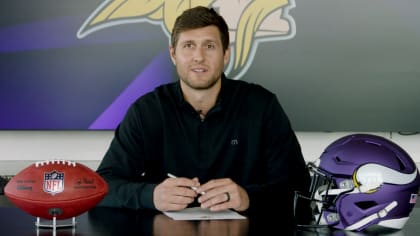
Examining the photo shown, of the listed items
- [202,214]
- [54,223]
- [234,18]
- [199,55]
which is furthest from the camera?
[234,18]

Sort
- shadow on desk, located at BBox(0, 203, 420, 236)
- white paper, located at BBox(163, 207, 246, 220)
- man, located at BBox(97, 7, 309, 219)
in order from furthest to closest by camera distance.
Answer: man, located at BBox(97, 7, 309, 219) < white paper, located at BBox(163, 207, 246, 220) < shadow on desk, located at BBox(0, 203, 420, 236)

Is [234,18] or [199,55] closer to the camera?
[199,55]

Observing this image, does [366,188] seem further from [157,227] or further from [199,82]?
[199,82]

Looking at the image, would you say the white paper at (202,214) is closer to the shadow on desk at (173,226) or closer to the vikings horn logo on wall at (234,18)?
the shadow on desk at (173,226)

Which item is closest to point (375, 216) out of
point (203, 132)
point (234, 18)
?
point (203, 132)

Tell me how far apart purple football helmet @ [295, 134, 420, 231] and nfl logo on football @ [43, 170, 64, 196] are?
72 centimetres

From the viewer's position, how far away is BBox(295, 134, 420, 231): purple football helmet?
2.20 metres

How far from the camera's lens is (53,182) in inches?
85.6

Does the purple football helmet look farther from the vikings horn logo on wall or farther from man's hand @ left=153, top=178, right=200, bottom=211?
the vikings horn logo on wall

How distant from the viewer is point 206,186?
7.95ft

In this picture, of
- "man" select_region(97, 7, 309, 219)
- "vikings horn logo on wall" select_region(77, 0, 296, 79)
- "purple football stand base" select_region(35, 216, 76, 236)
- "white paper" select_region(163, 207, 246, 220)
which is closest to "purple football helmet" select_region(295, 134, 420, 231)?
"white paper" select_region(163, 207, 246, 220)

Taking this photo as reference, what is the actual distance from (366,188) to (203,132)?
0.89m

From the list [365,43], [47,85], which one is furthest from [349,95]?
[47,85]

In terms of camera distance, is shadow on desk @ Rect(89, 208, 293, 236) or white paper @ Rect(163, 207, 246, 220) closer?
shadow on desk @ Rect(89, 208, 293, 236)
